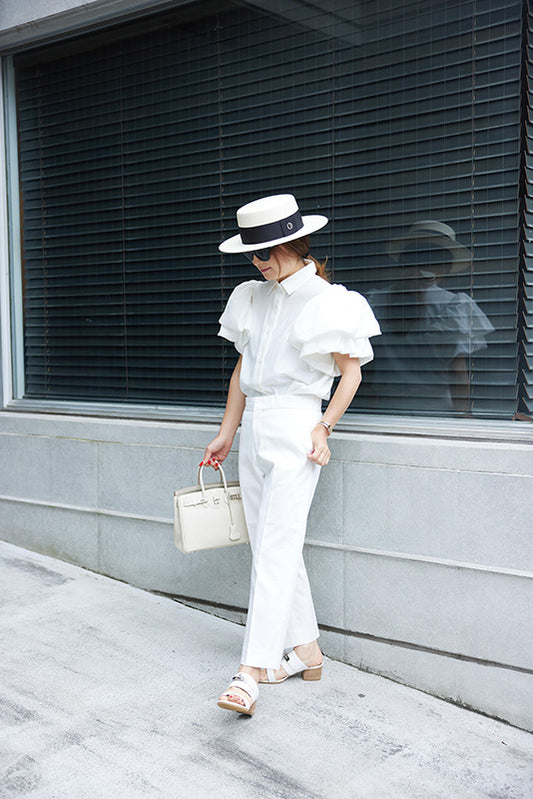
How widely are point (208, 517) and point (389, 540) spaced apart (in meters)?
0.80

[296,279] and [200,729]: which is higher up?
[296,279]

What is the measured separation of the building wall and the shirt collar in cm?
77

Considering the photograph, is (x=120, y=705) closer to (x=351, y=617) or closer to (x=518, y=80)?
(x=351, y=617)

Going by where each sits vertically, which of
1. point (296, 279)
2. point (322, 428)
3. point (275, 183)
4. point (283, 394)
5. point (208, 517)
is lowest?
point (208, 517)

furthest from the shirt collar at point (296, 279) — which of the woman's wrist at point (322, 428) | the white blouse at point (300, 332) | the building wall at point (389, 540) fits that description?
the building wall at point (389, 540)

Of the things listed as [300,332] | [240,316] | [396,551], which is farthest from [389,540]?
[240,316]

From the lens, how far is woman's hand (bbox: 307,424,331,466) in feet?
10.8

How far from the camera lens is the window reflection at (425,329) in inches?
144

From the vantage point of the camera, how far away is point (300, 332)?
129 inches

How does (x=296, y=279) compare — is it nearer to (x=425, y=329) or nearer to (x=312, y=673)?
(x=425, y=329)

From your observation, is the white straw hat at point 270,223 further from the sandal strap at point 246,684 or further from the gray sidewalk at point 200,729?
the gray sidewalk at point 200,729

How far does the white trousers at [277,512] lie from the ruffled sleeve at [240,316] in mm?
323

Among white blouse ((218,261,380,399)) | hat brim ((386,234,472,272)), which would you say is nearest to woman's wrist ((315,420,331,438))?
white blouse ((218,261,380,399))

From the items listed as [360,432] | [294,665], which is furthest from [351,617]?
[360,432]
